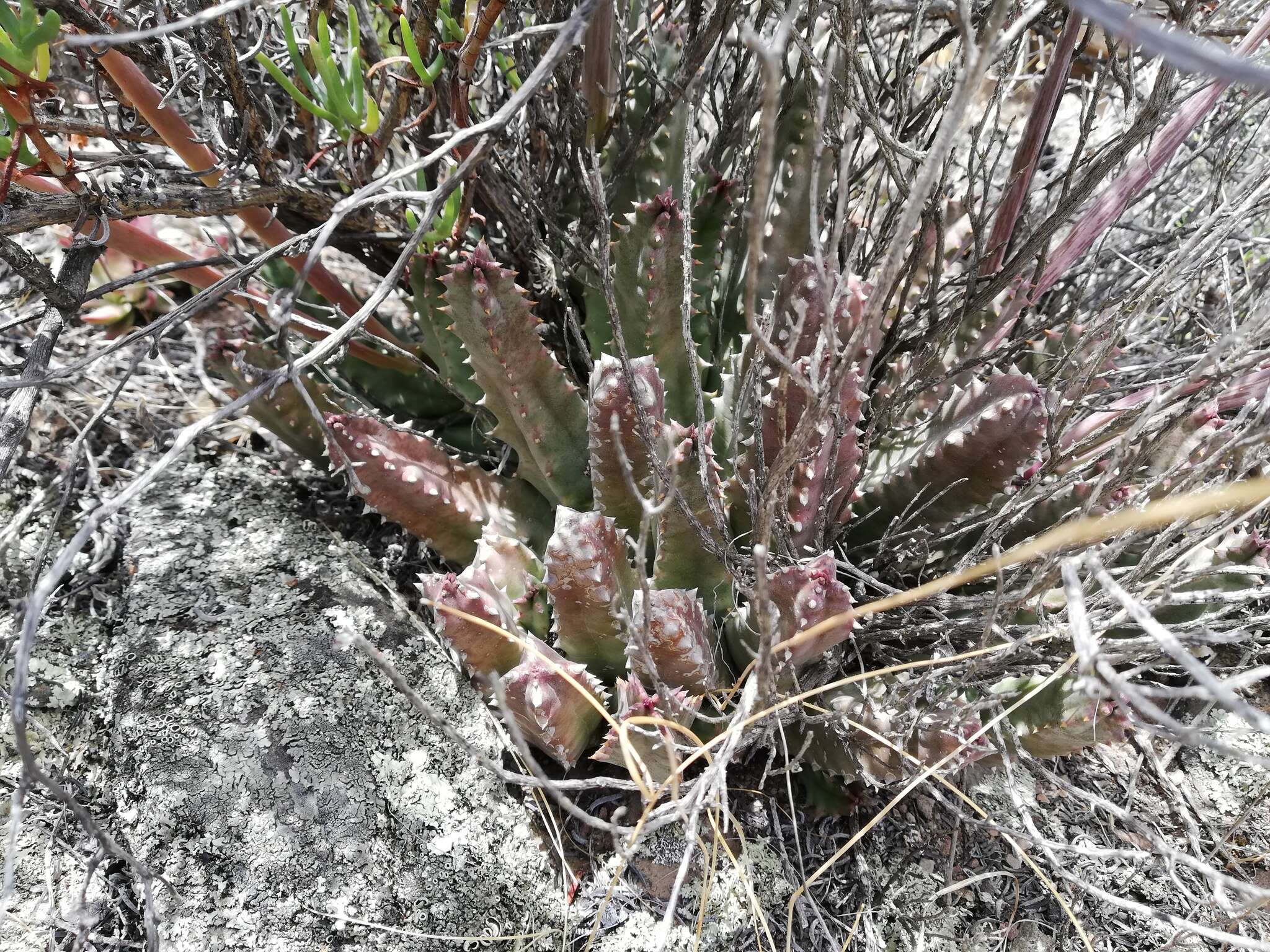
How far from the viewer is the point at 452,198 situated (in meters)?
1.48

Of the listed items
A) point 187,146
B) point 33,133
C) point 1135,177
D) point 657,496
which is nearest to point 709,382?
point 657,496

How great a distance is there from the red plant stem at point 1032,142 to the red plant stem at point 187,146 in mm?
1244

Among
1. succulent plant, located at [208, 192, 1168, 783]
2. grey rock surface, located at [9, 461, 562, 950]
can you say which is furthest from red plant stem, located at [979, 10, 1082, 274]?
grey rock surface, located at [9, 461, 562, 950]

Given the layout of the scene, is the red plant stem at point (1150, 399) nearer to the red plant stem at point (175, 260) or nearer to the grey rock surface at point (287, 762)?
the grey rock surface at point (287, 762)

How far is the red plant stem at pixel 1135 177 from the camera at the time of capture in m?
1.29

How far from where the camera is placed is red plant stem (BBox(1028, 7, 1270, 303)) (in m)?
1.29

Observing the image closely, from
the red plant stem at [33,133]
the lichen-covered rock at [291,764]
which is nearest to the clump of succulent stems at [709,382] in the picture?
the red plant stem at [33,133]

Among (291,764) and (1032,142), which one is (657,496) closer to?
(291,764)

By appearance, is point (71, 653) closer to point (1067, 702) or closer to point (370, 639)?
point (370, 639)

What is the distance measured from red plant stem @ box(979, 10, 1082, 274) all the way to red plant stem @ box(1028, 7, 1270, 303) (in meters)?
0.10

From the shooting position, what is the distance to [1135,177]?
1429 millimetres

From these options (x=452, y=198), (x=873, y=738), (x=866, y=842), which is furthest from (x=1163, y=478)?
(x=452, y=198)

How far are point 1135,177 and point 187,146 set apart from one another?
1623 millimetres

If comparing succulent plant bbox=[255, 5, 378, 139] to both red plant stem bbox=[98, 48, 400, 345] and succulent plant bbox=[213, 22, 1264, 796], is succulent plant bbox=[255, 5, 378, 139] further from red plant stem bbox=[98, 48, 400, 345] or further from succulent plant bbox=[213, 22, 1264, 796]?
red plant stem bbox=[98, 48, 400, 345]
